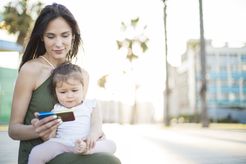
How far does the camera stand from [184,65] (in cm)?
9538

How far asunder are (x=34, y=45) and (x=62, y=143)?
0.77 m

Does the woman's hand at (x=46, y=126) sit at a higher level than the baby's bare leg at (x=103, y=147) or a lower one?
higher

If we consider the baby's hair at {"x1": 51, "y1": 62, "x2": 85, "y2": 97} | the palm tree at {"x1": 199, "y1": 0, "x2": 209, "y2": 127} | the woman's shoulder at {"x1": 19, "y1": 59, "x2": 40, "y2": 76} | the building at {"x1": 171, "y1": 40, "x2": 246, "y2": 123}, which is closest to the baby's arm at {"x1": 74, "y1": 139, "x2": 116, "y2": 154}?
the baby's hair at {"x1": 51, "y1": 62, "x2": 85, "y2": 97}

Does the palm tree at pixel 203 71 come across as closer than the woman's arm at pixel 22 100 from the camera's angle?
No

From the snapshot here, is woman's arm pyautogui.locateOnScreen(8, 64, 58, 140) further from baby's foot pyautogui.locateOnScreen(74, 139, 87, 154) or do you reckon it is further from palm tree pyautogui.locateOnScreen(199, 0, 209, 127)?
palm tree pyautogui.locateOnScreen(199, 0, 209, 127)

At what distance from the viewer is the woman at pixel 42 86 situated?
224 cm

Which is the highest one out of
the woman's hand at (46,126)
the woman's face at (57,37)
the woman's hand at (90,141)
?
the woman's face at (57,37)

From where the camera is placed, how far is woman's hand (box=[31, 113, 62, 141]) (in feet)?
7.00

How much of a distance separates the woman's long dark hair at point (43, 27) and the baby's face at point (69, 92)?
423mm

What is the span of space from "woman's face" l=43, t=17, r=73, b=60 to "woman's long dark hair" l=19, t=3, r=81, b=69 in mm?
26

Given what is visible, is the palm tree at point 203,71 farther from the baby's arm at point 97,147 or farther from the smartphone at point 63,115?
the smartphone at point 63,115

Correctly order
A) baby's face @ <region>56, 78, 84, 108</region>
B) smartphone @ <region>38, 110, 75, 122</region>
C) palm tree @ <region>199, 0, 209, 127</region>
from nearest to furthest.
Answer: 1. smartphone @ <region>38, 110, 75, 122</region>
2. baby's face @ <region>56, 78, 84, 108</region>
3. palm tree @ <region>199, 0, 209, 127</region>

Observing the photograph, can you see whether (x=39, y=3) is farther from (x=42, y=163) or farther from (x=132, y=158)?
(x=42, y=163)

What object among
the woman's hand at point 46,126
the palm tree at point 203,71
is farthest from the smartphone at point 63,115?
the palm tree at point 203,71
